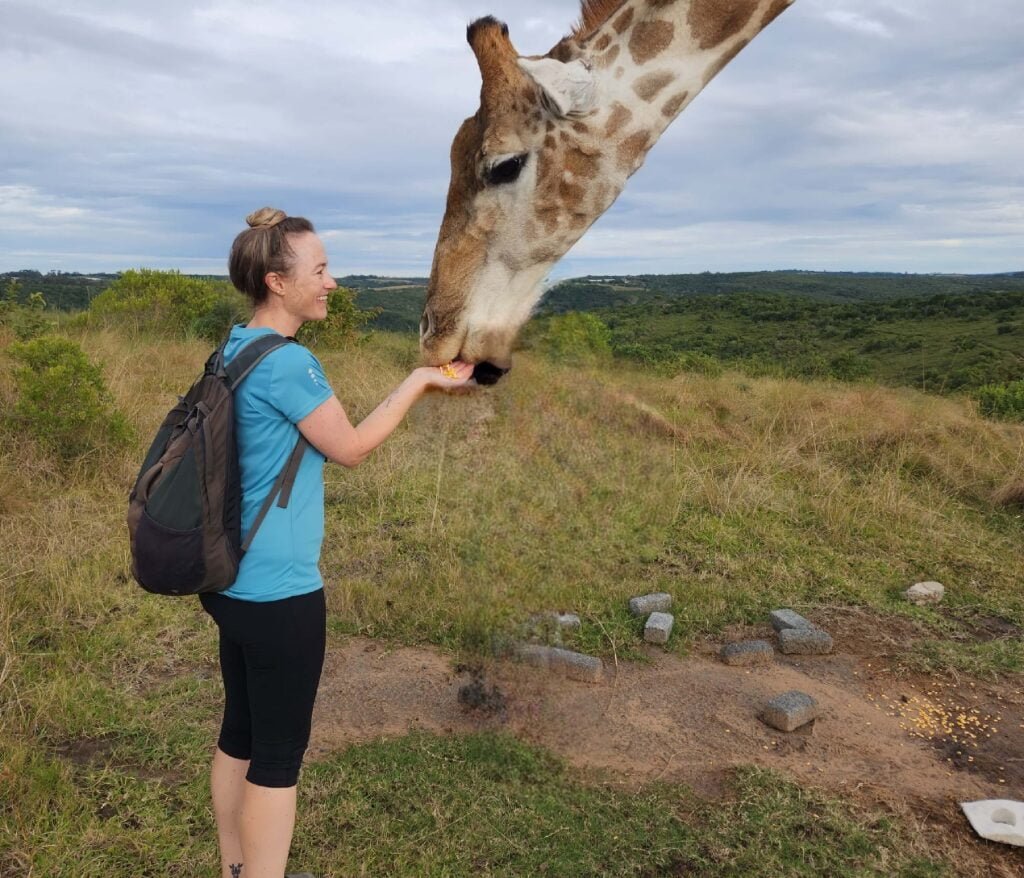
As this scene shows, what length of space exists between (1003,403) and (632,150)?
10033 mm

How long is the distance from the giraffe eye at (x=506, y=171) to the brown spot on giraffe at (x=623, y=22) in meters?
0.73

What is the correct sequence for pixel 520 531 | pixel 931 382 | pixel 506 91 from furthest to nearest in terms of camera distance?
pixel 931 382, pixel 520 531, pixel 506 91

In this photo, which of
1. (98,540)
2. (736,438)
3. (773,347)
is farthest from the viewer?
(773,347)

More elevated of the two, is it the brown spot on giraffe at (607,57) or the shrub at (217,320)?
the brown spot on giraffe at (607,57)

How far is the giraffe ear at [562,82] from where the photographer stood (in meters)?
2.46

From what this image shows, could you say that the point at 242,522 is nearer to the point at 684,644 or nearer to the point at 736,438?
the point at 684,644

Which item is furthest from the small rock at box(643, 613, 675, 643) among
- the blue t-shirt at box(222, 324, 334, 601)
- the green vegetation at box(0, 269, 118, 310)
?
the green vegetation at box(0, 269, 118, 310)

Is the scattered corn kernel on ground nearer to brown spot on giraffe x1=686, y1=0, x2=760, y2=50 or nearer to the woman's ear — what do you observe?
brown spot on giraffe x1=686, y1=0, x2=760, y2=50

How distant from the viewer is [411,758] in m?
3.27

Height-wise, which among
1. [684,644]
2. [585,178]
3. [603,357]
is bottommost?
[684,644]

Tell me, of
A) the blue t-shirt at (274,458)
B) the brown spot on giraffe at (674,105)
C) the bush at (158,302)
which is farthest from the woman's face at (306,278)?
the bush at (158,302)

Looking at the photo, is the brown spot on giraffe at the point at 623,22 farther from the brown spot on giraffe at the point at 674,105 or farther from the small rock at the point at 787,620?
the small rock at the point at 787,620

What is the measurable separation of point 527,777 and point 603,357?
28.7 feet

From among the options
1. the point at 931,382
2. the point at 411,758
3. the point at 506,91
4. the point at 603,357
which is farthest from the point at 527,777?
the point at 931,382
